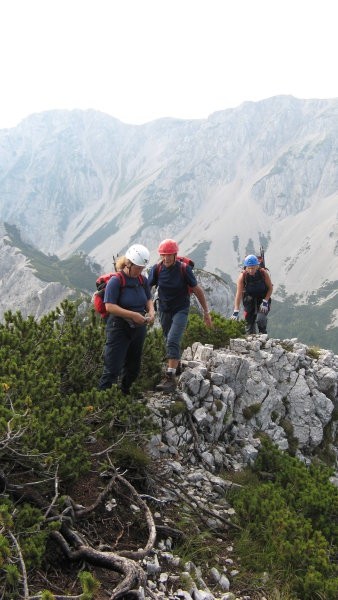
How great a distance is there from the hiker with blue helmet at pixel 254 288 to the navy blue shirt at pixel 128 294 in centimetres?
674

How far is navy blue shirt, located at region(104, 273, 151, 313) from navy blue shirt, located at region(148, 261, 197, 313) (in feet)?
5.99

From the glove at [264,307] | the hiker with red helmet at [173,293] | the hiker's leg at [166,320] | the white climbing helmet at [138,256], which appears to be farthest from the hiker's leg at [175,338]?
the glove at [264,307]

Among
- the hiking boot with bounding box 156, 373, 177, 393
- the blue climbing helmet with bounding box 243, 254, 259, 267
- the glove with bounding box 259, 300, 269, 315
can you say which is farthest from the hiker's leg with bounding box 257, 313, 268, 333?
the hiking boot with bounding box 156, 373, 177, 393

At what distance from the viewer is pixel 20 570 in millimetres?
5125

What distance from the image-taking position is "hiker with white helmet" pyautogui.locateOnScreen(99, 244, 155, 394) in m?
8.91

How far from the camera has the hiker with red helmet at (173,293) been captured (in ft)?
36.4

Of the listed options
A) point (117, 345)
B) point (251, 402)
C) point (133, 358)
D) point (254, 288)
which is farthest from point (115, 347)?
point (254, 288)

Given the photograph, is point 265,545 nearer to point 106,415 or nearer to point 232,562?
point 232,562

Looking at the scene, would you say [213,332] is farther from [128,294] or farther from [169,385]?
[128,294]

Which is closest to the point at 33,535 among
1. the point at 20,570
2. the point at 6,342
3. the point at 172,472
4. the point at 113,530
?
the point at 20,570

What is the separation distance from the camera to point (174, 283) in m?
11.2

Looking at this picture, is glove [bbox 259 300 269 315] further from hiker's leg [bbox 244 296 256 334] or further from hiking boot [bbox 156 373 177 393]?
hiking boot [bbox 156 373 177 393]

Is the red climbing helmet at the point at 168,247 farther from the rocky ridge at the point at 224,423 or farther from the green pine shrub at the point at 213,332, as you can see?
the green pine shrub at the point at 213,332

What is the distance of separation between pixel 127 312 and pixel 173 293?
274 cm
